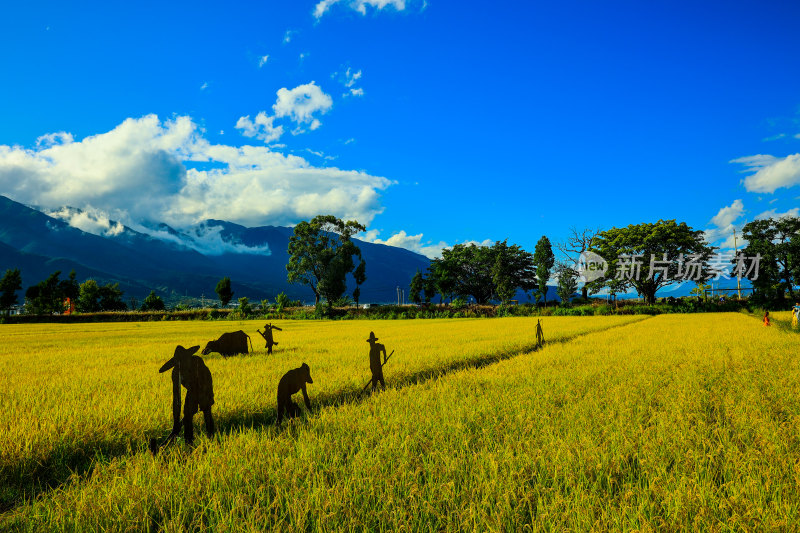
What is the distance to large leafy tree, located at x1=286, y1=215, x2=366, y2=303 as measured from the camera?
55094 millimetres

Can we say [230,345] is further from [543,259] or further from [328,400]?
[543,259]

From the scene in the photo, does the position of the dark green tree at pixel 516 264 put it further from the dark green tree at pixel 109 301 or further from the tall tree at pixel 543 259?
the dark green tree at pixel 109 301

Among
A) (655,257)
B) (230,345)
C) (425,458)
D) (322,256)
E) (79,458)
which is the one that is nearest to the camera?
(425,458)

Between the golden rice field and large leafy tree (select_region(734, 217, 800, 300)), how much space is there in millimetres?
54545

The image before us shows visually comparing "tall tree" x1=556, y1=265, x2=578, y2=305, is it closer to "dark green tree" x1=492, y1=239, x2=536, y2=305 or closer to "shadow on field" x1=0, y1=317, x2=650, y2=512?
"dark green tree" x1=492, y1=239, x2=536, y2=305

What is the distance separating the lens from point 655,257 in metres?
48.4

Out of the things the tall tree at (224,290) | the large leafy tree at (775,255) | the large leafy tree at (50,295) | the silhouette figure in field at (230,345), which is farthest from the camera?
the tall tree at (224,290)

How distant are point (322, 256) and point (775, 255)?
188 feet

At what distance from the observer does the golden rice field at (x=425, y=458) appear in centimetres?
269

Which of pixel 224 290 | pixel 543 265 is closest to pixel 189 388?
pixel 543 265

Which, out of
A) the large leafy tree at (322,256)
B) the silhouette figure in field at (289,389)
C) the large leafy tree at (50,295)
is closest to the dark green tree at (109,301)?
the large leafy tree at (50,295)

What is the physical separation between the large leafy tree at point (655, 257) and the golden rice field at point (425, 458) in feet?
153

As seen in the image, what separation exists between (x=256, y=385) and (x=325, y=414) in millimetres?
2478

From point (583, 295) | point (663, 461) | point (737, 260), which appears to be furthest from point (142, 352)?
point (737, 260)
